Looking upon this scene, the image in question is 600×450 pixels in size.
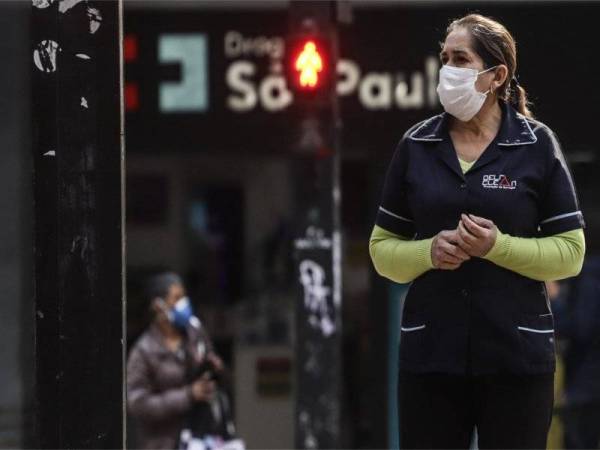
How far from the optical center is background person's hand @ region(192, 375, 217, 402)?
26.5 feet

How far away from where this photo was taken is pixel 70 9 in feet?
12.9

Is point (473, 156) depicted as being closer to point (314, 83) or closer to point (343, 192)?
point (314, 83)

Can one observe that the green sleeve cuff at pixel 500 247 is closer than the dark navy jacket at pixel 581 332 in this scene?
Yes

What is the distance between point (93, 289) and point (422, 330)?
92cm

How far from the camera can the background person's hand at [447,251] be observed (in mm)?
3605

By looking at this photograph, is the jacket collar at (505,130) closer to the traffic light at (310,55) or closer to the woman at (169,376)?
the traffic light at (310,55)

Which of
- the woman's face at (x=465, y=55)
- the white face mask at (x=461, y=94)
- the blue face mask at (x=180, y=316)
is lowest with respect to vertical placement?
the blue face mask at (x=180, y=316)

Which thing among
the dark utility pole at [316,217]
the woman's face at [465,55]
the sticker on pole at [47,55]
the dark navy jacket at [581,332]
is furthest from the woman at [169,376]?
the woman's face at [465,55]

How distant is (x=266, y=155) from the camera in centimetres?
1138

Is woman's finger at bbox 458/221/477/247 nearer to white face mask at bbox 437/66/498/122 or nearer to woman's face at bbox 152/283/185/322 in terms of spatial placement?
white face mask at bbox 437/66/498/122

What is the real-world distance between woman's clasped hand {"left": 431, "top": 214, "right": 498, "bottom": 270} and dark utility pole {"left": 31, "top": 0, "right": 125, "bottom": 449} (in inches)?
36.8

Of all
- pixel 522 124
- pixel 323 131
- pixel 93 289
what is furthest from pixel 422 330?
pixel 323 131

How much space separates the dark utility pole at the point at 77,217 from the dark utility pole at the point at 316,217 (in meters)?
4.21

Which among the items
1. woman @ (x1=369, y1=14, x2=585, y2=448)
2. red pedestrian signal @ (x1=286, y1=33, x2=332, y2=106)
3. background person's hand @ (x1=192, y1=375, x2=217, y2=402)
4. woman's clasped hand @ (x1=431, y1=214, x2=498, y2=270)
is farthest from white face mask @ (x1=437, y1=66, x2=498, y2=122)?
background person's hand @ (x1=192, y1=375, x2=217, y2=402)
